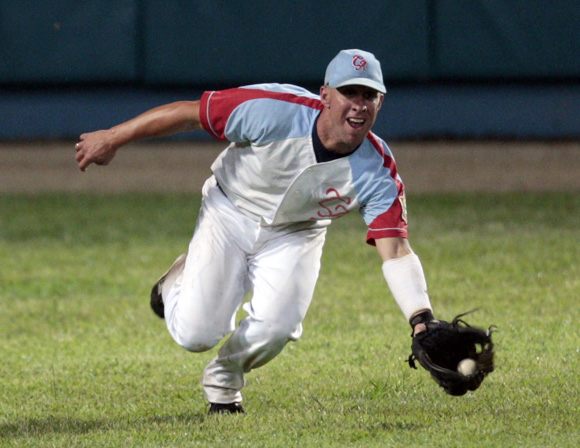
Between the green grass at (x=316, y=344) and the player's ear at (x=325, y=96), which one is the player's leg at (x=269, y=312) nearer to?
the green grass at (x=316, y=344)

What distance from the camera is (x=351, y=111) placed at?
3955 mm

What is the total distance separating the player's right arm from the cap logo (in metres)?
0.67

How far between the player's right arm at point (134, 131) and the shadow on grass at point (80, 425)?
101 centimetres

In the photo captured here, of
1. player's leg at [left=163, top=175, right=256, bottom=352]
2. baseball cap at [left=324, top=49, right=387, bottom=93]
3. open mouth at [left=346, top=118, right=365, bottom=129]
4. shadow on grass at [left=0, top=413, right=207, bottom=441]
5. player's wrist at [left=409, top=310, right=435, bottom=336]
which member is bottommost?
shadow on grass at [left=0, top=413, right=207, bottom=441]

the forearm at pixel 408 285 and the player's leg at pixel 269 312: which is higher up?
the forearm at pixel 408 285

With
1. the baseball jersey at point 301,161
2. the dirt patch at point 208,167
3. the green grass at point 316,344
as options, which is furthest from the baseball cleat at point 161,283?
the dirt patch at point 208,167

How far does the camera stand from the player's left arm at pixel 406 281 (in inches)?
148

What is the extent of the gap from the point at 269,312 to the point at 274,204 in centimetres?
48

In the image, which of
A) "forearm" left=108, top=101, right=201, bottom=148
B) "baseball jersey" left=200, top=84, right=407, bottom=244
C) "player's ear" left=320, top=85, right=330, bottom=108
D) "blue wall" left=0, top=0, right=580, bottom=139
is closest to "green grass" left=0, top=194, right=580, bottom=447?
"baseball jersey" left=200, top=84, right=407, bottom=244

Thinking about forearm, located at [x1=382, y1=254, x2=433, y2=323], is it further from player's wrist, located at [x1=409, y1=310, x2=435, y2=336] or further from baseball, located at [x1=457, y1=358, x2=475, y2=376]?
baseball, located at [x1=457, y1=358, x2=475, y2=376]

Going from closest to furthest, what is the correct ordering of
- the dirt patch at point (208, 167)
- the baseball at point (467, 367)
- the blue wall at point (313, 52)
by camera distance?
1. the baseball at point (467, 367)
2. the dirt patch at point (208, 167)
3. the blue wall at point (313, 52)

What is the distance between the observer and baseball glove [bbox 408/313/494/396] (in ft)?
11.9

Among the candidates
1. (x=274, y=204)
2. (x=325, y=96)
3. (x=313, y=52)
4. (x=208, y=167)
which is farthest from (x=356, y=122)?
(x=313, y=52)

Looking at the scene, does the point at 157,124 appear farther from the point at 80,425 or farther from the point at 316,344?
the point at 316,344
